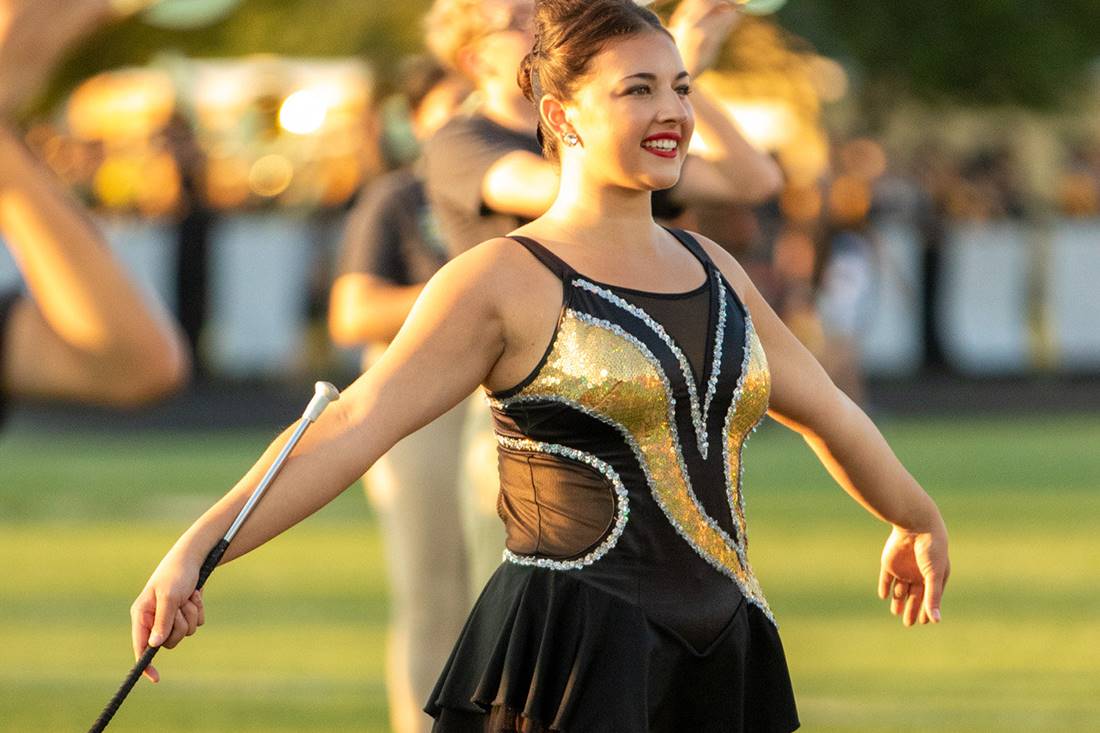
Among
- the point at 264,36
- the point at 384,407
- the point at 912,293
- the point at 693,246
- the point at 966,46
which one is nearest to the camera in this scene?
the point at 384,407

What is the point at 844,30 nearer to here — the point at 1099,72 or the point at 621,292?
the point at 1099,72

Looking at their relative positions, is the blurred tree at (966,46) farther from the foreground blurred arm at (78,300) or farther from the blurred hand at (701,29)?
the foreground blurred arm at (78,300)

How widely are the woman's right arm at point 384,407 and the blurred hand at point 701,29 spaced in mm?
1080

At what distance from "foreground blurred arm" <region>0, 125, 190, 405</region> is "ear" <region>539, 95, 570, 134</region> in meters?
1.12

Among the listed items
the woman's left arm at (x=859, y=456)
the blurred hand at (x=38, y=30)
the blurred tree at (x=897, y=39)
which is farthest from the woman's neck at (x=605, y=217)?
the blurred tree at (x=897, y=39)

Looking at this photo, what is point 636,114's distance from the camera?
4312 millimetres

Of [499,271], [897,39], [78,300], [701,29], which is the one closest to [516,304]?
[499,271]

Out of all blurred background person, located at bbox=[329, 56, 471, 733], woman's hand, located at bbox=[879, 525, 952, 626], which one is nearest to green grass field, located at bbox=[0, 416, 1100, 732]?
blurred background person, located at bbox=[329, 56, 471, 733]

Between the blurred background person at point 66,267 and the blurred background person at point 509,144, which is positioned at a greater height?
the blurred background person at point 509,144

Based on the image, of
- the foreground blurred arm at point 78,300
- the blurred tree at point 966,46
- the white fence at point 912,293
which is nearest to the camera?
the foreground blurred arm at point 78,300

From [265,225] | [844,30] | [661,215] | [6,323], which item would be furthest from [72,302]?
[844,30]

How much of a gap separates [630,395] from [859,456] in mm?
613

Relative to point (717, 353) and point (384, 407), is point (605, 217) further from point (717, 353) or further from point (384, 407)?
point (384, 407)

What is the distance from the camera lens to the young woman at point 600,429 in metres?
4.22
